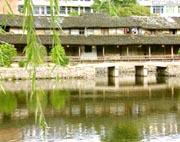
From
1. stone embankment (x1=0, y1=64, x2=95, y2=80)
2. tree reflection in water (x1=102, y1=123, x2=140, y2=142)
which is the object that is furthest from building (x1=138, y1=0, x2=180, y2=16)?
tree reflection in water (x1=102, y1=123, x2=140, y2=142)

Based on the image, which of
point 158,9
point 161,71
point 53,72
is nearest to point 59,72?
point 53,72

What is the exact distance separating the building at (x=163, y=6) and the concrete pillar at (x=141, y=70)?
40.2 metres

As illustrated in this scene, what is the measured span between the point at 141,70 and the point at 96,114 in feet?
101

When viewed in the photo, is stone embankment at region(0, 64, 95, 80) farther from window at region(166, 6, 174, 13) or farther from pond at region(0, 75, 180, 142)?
window at region(166, 6, 174, 13)

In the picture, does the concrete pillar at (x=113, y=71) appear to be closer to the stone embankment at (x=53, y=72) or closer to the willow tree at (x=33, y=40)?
the stone embankment at (x=53, y=72)

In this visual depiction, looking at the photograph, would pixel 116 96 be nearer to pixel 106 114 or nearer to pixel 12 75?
pixel 106 114

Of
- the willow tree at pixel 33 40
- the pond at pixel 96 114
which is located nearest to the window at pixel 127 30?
the pond at pixel 96 114

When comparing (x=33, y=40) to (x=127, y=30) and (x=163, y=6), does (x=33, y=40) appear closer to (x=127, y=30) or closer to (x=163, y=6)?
(x=127, y=30)

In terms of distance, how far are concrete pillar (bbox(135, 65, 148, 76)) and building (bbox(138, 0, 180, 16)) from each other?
40.2 metres

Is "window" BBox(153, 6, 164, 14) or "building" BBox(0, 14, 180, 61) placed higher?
"window" BBox(153, 6, 164, 14)

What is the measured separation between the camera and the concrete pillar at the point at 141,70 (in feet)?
187

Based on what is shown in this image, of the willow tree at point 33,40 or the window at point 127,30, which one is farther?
the window at point 127,30

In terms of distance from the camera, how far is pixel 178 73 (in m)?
57.3

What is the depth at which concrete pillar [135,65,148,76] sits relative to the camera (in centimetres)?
5697
